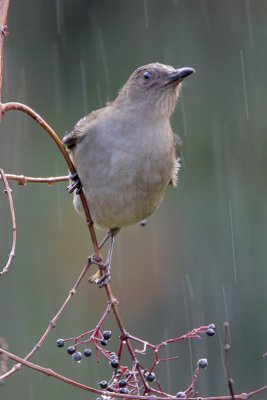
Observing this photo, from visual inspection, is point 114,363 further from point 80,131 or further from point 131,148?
point 80,131

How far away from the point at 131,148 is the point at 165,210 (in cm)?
377

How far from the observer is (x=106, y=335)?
2805 mm

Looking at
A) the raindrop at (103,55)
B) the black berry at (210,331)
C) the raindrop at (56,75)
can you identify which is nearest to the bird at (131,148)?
the black berry at (210,331)

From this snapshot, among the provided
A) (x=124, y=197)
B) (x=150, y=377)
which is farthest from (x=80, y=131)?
(x=150, y=377)

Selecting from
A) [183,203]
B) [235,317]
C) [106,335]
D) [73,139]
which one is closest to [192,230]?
[183,203]

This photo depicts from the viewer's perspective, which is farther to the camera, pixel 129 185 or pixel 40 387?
pixel 40 387

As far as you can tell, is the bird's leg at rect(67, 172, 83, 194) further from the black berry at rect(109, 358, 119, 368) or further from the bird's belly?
the black berry at rect(109, 358, 119, 368)

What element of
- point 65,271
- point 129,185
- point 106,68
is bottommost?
point 65,271

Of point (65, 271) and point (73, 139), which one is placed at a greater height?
point (73, 139)

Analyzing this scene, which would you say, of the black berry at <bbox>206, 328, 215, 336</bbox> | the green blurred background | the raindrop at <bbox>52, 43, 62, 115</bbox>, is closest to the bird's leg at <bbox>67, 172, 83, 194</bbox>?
the black berry at <bbox>206, 328, 215, 336</bbox>

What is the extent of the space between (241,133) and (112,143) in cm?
395

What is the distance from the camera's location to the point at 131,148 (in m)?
3.41

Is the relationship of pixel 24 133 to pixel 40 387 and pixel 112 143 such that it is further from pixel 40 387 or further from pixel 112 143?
pixel 112 143

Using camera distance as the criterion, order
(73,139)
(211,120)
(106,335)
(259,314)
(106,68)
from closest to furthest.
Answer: (106,335) → (73,139) → (259,314) → (211,120) → (106,68)
